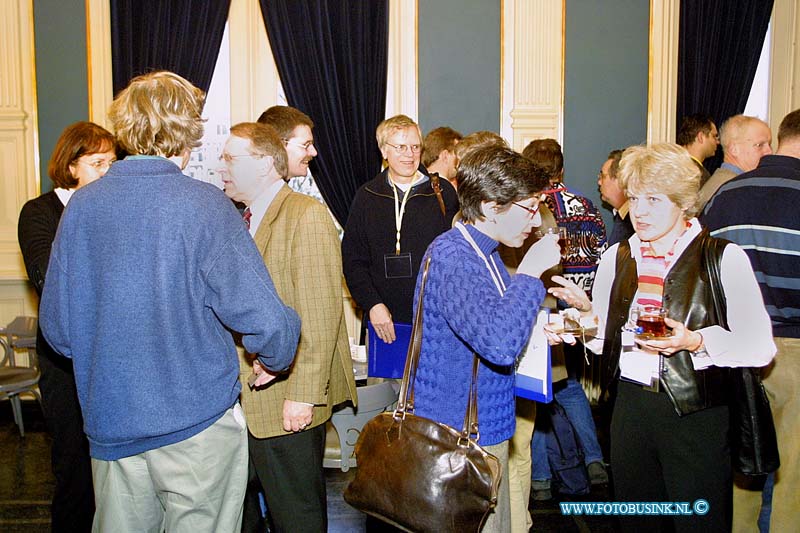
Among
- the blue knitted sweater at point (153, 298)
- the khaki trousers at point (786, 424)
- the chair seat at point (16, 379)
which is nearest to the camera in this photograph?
the blue knitted sweater at point (153, 298)

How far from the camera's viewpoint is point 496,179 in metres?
2.04

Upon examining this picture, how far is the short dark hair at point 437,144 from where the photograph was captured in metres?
4.26

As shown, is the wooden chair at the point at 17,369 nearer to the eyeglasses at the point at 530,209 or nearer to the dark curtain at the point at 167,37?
the dark curtain at the point at 167,37

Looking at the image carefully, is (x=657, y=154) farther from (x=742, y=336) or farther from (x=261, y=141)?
(x=261, y=141)

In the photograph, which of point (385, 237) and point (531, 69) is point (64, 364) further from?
point (531, 69)

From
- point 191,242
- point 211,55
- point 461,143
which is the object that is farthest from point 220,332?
point 211,55

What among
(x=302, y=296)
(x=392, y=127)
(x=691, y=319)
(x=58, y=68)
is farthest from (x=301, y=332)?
(x=58, y=68)

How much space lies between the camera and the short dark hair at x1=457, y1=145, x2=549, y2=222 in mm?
2041

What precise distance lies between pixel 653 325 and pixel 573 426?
6.13 feet

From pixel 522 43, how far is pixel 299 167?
10.1ft

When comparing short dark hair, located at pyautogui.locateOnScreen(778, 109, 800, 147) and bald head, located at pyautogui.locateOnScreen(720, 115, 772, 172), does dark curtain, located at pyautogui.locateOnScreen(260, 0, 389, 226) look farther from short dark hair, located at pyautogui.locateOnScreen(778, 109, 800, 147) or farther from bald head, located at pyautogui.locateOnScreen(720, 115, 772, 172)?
short dark hair, located at pyautogui.locateOnScreen(778, 109, 800, 147)

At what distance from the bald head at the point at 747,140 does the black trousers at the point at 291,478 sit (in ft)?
8.15

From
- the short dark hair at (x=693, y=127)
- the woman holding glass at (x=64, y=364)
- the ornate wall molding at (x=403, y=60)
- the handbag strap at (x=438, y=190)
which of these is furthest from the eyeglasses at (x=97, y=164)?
the short dark hair at (x=693, y=127)

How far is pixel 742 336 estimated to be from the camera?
213cm
